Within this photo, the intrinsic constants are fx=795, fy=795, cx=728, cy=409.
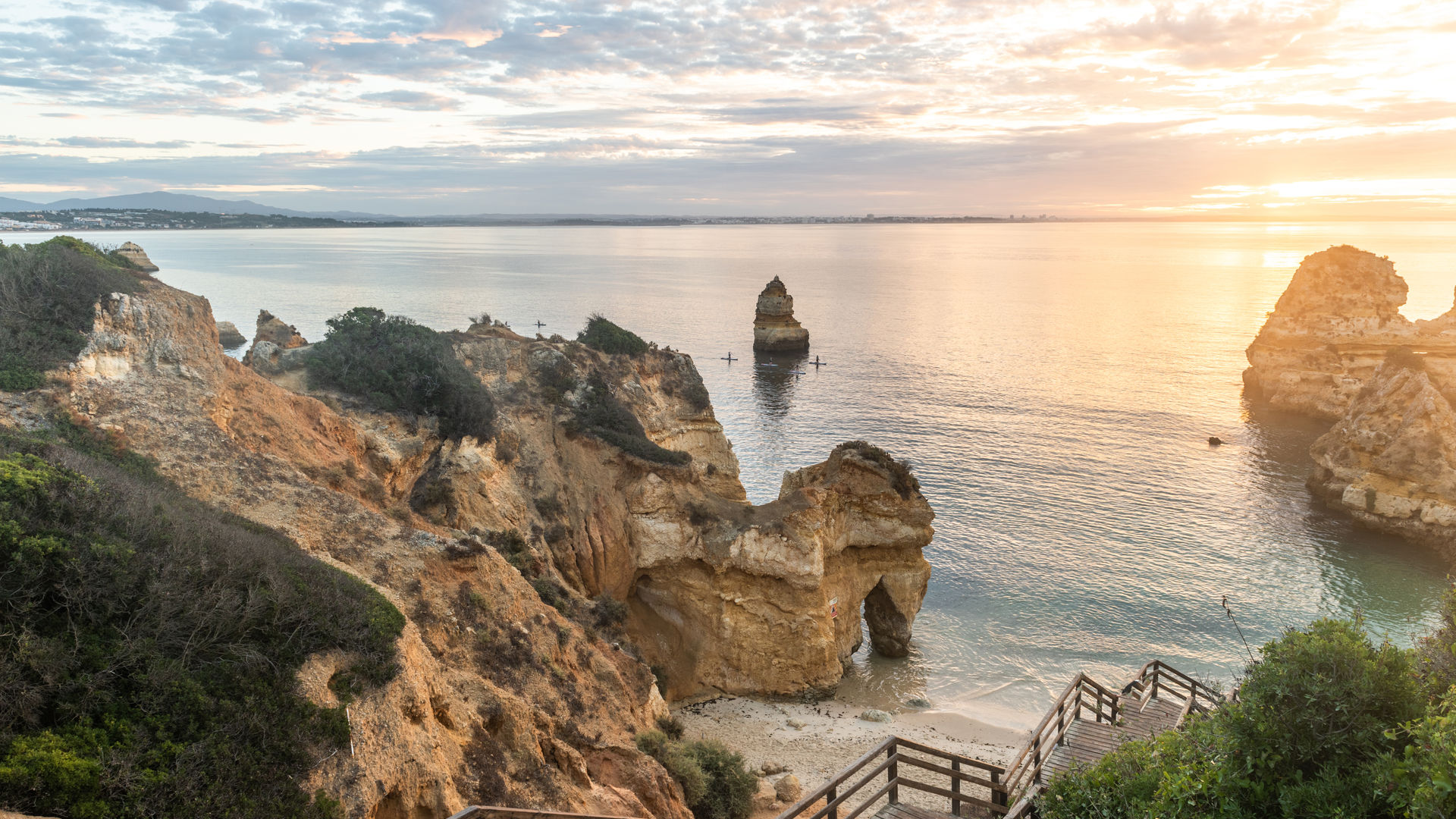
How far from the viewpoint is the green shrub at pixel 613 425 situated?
27.8m

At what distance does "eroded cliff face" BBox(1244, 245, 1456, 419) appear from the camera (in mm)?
58125

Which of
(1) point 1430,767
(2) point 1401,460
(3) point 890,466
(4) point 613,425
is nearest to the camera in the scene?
(1) point 1430,767

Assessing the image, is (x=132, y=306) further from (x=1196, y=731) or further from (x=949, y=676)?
(x=949, y=676)

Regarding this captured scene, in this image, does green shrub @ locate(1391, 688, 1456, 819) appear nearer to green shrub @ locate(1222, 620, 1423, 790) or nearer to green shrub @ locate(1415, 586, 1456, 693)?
green shrub @ locate(1222, 620, 1423, 790)

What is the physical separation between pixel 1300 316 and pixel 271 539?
72159mm

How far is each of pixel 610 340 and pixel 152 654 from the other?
2752 cm

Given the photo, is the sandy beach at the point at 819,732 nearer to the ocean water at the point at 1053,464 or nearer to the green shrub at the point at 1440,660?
the ocean water at the point at 1053,464

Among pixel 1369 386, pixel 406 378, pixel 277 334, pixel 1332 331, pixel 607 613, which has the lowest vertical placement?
pixel 607 613

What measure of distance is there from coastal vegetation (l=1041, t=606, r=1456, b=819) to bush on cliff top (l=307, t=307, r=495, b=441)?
2151 cm

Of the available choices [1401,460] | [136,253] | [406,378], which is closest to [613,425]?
[406,378]

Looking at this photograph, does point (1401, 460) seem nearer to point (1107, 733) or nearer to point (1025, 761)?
point (1107, 733)

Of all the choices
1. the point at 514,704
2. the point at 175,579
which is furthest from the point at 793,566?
the point at 175,579

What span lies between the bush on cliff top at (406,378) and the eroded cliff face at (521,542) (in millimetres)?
638

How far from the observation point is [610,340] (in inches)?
1425
